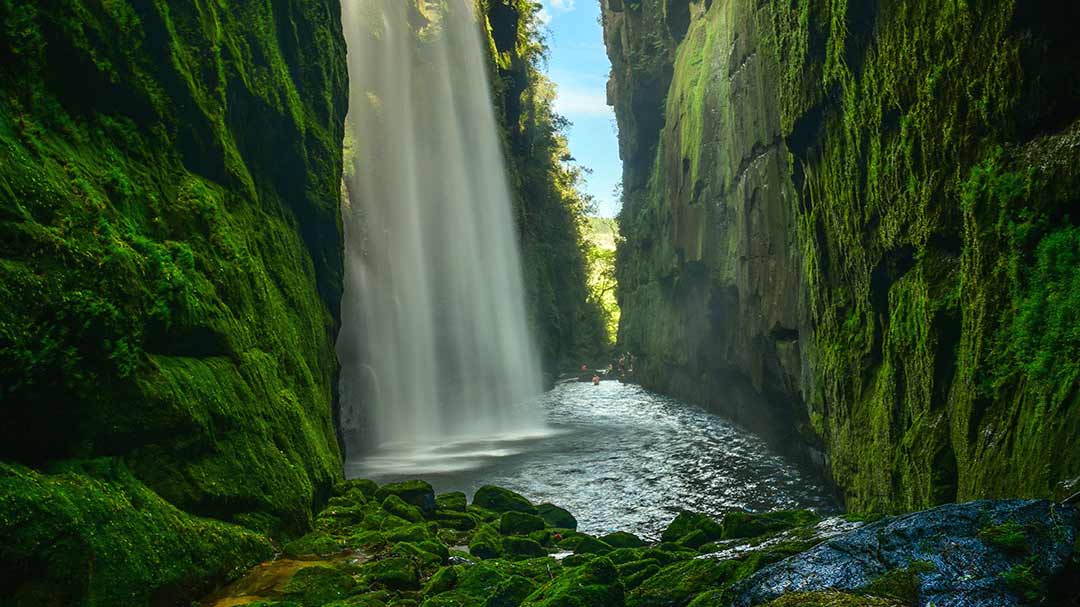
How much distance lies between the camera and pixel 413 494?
12266 mm

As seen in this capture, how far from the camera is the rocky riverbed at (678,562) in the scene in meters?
4.54

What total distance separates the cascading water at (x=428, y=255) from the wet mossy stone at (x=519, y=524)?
31.8 ft

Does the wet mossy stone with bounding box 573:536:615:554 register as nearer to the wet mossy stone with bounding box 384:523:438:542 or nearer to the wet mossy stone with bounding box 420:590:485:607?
the wet mossy stone with bounding box 384:523:438:542

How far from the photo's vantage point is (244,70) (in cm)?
1261

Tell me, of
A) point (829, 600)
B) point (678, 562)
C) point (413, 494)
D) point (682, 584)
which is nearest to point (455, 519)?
point (413, 494)

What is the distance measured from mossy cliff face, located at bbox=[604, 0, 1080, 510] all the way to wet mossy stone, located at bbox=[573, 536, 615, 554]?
378cm

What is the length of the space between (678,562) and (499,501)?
20.8ft

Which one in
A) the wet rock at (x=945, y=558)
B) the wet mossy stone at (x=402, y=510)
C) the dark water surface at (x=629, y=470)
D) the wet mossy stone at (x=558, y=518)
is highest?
the wet rock at (x=945, y=558)

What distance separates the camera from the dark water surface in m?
13.8

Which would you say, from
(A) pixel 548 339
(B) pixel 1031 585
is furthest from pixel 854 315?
(A) pixel 548 339

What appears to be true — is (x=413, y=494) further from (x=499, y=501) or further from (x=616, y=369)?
(x=616, y=369)

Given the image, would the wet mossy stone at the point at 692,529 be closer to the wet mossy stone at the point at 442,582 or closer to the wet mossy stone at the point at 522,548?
the wet mossy stone at the point at 522,548

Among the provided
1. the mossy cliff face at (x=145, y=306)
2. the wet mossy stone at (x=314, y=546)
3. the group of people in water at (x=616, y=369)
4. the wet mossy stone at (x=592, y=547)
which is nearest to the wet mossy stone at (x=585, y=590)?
the wet mossy stone at (x=592, y=547)

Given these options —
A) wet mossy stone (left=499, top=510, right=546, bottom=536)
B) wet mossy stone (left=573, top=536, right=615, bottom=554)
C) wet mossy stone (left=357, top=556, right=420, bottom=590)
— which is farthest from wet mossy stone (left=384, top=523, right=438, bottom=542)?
wet mossy stone (left=573, top=536, right=615, bottom=554)
